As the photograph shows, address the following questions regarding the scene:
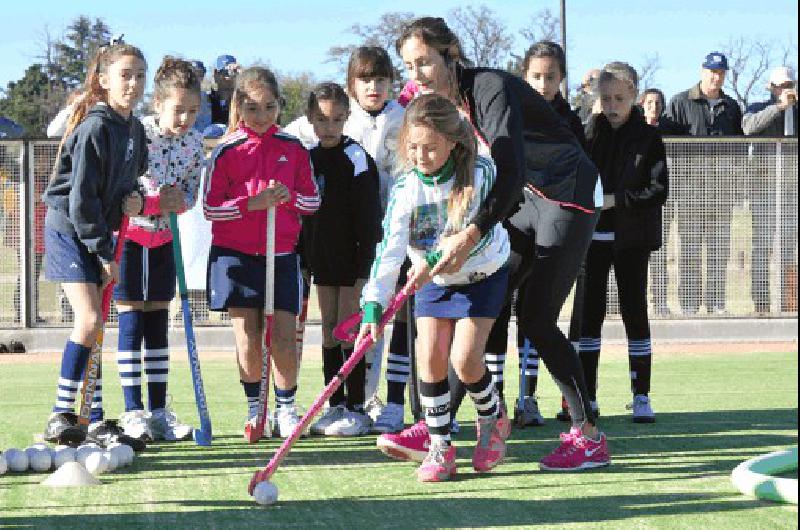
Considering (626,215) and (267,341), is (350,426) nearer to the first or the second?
(267,341)

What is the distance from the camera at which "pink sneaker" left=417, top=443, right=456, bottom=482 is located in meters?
5.66

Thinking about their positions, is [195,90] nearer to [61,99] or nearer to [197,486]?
[197,486]

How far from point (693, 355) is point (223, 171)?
6.54 m

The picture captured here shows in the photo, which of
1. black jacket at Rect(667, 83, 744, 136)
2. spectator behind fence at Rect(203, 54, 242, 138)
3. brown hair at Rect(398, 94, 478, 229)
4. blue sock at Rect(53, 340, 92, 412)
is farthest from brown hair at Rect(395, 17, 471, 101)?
black jacket at Rect(667, 83, 744, 136)

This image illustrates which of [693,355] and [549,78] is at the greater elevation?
[549,78]

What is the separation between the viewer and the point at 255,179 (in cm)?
683

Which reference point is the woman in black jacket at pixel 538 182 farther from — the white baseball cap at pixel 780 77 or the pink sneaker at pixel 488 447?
the white baseball cap at pixel 780 77

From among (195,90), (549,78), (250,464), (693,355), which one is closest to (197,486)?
(250,464)

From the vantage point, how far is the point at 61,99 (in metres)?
53.1

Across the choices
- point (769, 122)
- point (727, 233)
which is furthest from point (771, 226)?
point (769, 122)

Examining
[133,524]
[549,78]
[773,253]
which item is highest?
[549,78]

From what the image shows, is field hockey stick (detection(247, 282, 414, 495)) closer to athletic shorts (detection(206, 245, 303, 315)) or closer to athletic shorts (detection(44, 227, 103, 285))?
athletic shorts (detection(206, 245, 303, 315))

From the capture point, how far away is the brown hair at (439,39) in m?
5.71

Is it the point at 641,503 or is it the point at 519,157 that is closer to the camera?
the point at 641,503
